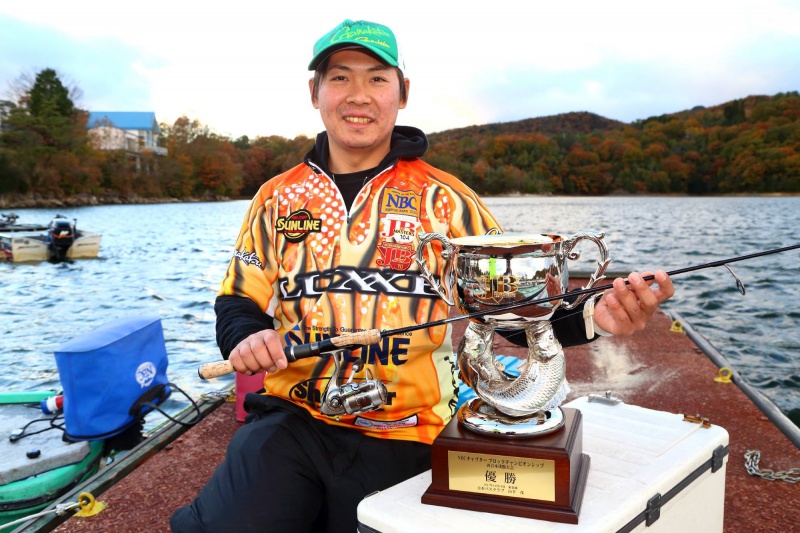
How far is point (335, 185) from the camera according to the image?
2523 millimetres

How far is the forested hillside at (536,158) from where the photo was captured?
245ft

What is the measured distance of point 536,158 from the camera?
3169 inches

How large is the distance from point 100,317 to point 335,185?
14.8m

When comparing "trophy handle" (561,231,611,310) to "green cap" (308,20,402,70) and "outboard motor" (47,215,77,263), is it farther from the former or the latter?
"outboard motor" (47,215,77,263)

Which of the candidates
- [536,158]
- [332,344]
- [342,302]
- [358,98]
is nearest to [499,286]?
[332,344]

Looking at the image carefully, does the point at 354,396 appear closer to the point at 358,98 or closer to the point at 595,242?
the point at 595,242

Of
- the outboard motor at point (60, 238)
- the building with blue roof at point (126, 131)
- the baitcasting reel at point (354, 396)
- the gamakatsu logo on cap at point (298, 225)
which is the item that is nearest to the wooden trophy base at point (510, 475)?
the baitcasting reel at point (354, 396)

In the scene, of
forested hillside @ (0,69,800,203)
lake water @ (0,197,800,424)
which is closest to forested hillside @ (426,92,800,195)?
forested hillside @ (0,69,800,203)

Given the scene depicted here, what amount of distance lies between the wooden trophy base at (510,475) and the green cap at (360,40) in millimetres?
1408

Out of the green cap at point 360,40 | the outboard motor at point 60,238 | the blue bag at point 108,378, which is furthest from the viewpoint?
the outboard motor at point 60,238

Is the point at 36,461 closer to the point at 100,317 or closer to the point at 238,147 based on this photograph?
the point at 100,317

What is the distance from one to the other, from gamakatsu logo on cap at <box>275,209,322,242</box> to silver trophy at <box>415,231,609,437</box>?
0.78 meters

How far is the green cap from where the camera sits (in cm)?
229

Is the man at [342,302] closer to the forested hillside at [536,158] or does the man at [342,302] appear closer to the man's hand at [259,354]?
the man's hand at [259,354]
